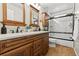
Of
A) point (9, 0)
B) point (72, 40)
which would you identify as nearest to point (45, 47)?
point (72, 40)

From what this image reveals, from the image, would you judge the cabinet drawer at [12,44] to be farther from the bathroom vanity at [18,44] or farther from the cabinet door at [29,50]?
the cabinet door at [29,50]

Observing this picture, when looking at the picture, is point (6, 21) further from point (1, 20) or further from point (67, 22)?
point (67, 22)

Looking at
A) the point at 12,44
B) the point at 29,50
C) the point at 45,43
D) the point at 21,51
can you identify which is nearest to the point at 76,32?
the point at 45,43

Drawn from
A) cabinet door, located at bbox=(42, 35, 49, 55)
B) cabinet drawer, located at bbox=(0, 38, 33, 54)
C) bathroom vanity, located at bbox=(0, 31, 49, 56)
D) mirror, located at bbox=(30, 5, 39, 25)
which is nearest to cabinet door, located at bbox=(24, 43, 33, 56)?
bathroom vanity, located at bbox=(0, 31, 49, 56)

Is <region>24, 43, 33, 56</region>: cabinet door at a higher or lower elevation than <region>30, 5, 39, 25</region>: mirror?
lower

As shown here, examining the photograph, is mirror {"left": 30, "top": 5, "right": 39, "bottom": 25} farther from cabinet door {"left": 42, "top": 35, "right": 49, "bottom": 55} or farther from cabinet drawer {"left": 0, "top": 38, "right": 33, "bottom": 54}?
cabinet drawer {"left": 0, "top": 38, "right": 33, "bottom": 54}

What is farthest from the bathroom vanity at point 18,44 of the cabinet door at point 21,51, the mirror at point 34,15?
the mirror at point 34,15

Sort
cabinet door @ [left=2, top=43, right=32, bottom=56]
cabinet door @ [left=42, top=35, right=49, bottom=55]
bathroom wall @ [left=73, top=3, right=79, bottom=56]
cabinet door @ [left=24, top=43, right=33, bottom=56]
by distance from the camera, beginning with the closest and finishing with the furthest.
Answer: cabinet door @ [left=2, top=43, right=32, bottom=56], cabinet door @ [left=24, top=43, right=33, bottom=56], bathroom wall @ [left=73, top=3, right=79, bottom=56], cabinet door @ [left=42, top=35, right=49, bottom=55]

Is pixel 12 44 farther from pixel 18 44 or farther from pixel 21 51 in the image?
pixel 21 51

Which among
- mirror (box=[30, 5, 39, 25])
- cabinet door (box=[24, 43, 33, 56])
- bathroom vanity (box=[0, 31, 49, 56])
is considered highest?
mirror (box=[30, 5, 39, 25])

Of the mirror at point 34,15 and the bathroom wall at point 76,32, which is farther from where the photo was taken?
the mirror at point 34,15

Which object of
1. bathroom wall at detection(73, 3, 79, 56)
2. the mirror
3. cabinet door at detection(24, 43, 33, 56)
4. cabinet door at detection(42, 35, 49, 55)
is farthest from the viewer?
the mirror

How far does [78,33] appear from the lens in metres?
1.85

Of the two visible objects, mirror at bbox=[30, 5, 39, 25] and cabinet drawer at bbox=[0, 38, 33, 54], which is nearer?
cabinet drawer at bbox=[0, 38, 33, 54]
